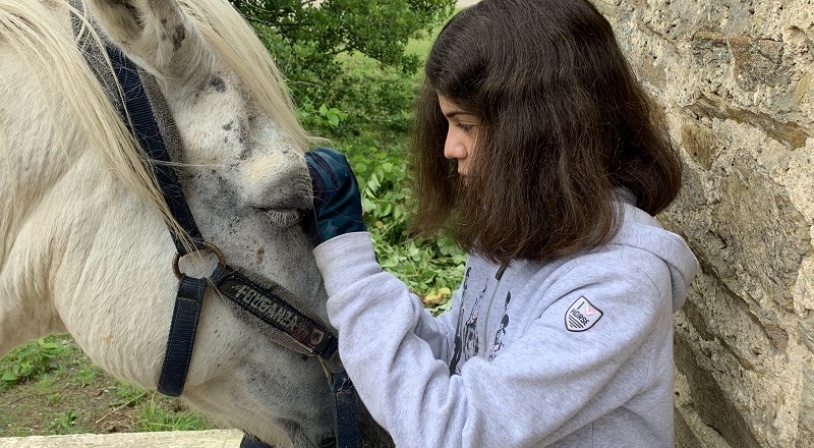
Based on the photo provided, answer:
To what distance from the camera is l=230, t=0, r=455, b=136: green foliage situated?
16.0 feet

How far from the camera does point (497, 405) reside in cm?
112

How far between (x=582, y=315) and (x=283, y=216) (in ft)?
1.84

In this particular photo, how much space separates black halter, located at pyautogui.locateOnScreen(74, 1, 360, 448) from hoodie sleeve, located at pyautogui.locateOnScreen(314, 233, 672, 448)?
20cm

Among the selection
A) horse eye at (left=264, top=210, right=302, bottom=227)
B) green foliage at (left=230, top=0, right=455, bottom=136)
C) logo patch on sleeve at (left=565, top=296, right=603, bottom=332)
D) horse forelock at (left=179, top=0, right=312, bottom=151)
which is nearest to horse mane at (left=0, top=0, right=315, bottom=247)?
horse forelock at (left=179, top=0, right=312, bottom=151)

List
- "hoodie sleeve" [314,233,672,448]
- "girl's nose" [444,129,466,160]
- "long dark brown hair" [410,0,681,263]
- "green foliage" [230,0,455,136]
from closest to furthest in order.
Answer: "hoodie sleeve" [314,233,672,448] < "long dark brown hair" [410,0,681,263] < "girl's nose" [444,129,466,160] < "green foliage" [230,0,455,136]

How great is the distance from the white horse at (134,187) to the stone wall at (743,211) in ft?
2.58

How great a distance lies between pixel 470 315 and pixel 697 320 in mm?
507

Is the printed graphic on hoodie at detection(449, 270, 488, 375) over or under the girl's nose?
under

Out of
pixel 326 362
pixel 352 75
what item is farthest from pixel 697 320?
pixel 352 75

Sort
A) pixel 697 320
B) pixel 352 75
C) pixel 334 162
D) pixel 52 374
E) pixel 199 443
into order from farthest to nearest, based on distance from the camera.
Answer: pixel 352 75 → pixel 52 374 → pixel 199 443 → pixel 697 320 → pixel 334 162

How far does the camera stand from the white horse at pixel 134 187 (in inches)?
51.4

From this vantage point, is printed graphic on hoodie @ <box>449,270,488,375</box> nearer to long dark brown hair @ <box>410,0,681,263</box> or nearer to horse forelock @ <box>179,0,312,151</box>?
long dark brown hair @ <box>410,0,681,263</box>

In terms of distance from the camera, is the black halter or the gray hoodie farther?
the black halter

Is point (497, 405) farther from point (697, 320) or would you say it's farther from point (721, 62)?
point (721, 62)
